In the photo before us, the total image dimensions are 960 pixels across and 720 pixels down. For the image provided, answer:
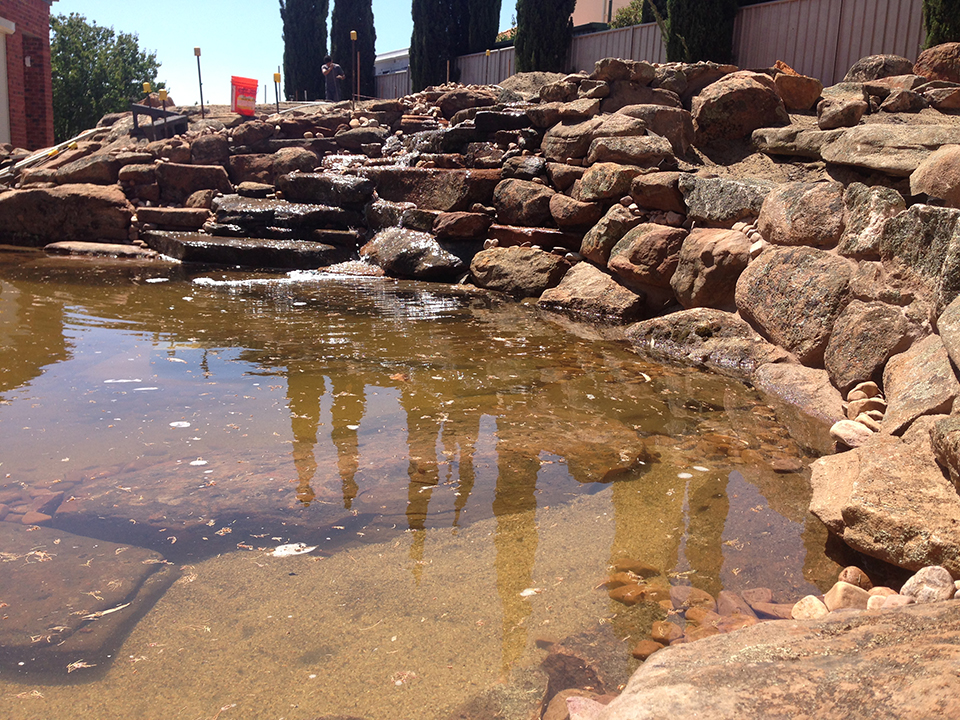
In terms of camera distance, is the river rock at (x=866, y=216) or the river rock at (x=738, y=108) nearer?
the river rock at (x=866, y=216)

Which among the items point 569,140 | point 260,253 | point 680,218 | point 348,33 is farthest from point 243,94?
point 680,218

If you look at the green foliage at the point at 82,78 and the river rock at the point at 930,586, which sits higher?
the green foliage at the point at 82,78

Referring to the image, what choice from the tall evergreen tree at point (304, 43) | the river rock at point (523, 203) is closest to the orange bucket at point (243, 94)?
the river rock at point (523, 203)

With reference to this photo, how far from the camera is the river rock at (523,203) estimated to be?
26.6 feet

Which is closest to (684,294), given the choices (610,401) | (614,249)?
(614,249)

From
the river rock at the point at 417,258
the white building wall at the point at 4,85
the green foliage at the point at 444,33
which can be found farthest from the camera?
the green foliage at the point at 444,33

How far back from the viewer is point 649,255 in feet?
20.4

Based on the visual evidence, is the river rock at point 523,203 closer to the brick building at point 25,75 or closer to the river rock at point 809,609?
the river rock at point 809,609

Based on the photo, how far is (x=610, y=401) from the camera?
396 centimetres

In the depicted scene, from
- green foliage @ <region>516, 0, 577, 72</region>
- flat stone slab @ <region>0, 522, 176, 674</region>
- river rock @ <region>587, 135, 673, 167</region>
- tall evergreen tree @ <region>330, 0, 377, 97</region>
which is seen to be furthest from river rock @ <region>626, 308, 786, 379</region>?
tall evergreen tree @ <region>330, 0, 377, 97</region>

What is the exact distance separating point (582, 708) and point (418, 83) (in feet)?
73.3

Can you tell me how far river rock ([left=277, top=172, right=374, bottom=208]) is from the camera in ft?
33.4

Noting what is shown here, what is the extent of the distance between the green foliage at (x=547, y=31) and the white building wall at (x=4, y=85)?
40.5ft

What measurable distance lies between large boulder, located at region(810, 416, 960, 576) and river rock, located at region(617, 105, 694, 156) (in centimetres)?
604
